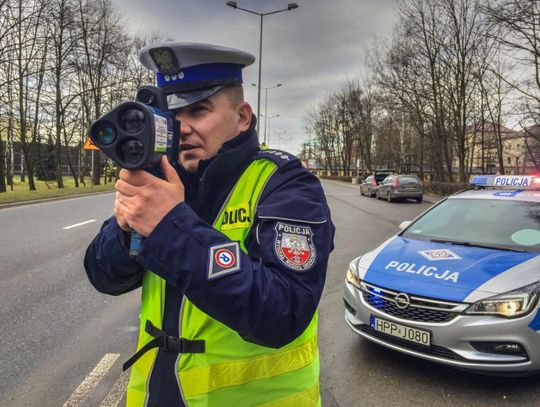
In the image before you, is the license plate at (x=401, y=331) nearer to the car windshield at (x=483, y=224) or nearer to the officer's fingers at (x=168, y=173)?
the car windshield at (x=483, y=224)

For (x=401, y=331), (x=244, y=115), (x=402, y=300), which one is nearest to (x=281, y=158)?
(x=244, y=115)

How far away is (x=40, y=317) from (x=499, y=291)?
14.4 ft

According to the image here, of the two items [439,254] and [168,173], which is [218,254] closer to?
[168,173]

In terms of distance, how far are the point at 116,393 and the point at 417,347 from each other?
2.21 m

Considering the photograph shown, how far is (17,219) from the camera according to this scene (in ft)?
38.6

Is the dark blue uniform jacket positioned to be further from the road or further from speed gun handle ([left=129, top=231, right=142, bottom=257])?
the road

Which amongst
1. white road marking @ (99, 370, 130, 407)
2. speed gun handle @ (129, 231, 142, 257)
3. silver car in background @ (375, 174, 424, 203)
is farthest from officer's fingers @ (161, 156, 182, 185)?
silver car in background @ (375, 174, 424, 203)

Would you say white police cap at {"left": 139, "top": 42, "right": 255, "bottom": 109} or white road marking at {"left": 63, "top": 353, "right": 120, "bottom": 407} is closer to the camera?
white police cap at {"left": 139, "top": 42, "right": 255, "bottom": 109}

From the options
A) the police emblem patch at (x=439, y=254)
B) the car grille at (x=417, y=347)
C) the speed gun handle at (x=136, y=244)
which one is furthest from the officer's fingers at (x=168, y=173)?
the police emblem patch at (x=439, y=254)

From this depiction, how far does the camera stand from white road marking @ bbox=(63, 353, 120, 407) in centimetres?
293

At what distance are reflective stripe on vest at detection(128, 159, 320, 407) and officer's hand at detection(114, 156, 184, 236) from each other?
25 centimetres

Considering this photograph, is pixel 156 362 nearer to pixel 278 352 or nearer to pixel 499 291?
pixel 278 352

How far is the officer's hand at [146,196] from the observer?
1.04m

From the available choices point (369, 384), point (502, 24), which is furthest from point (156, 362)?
point (502, 24)
